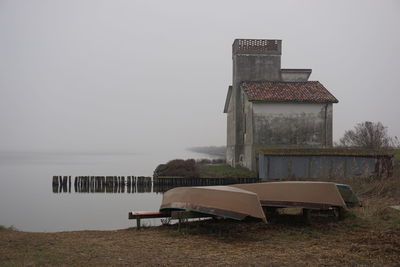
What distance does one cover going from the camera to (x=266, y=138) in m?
25.5

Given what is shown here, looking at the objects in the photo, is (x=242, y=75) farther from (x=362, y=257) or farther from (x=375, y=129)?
(x=375, y=129)

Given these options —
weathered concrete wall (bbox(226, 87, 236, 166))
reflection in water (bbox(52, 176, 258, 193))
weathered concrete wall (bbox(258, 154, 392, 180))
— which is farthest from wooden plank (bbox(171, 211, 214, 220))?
weathered concrete wall (bbox(226, 87, 236, 166))

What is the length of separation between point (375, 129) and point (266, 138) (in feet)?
101

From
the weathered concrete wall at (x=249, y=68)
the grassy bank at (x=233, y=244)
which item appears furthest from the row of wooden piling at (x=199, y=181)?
the grassy bank at (x=233, y=244)

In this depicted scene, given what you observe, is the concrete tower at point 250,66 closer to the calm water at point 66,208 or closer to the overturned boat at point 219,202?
the calm water at point 66,208

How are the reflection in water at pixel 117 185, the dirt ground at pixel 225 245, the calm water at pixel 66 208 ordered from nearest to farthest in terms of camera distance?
the dirt ground at pixel 225 245 → the calm water at pixel 66 208 → the reflection in water at pixel 117 185

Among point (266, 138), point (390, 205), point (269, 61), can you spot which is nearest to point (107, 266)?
point (390, 205)

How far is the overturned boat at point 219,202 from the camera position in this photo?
298 inches

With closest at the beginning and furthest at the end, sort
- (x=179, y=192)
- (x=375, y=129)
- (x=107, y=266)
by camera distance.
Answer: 1. (x=107, y=266)
2. (x=179, y=192)
3. (x=375, y=129)

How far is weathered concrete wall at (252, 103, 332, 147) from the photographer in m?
25.5

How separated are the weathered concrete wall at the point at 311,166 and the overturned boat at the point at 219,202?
38.7ft

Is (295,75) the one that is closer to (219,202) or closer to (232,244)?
(219,202)

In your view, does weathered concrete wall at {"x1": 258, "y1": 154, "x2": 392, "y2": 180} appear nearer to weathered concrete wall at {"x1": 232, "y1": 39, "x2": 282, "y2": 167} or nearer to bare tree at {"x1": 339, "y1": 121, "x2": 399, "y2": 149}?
weathered concrete wall at {"x1": 232, "y1": 39, "x2": 282, "y2": 167}

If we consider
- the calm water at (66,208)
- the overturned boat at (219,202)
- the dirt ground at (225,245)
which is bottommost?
the calm water at (66,208)
